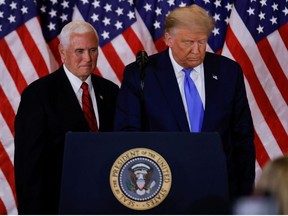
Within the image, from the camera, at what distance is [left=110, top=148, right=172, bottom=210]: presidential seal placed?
207 cm

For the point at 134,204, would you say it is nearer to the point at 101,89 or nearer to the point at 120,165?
the point at 120,165

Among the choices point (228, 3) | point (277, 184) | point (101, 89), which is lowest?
point (277, 184)

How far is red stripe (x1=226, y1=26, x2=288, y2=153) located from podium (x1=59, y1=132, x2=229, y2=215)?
1.94 meters

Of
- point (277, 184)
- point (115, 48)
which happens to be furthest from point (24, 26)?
point (277, 184)

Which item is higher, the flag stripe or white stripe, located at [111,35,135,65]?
white stripe, located at [111,35,135,65]

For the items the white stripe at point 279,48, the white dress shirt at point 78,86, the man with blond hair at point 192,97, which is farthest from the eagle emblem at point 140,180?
the white stripe at point 279,48

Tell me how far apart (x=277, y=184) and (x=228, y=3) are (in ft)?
9.38

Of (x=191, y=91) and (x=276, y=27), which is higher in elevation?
(x=276, y=27)

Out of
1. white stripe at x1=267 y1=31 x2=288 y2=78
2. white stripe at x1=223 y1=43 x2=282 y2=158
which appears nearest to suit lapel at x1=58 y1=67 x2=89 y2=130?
white stripe at x1=223 y1=43 x2=282 y2=158

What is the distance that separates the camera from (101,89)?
127 inches

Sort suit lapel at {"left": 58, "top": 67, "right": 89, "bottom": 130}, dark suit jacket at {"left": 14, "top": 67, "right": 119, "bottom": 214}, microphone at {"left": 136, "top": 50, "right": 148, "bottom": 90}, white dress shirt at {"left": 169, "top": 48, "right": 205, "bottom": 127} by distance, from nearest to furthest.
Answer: microphone at {"left": 136, "top": 50, "right": 148, "bottom": 90} < white dress shirt at {"left": 169, "top": 48, "right": 205, "bottom": 127} < dark suit jacket at {"left": 14, "top": 67, "right": 119, "bottom": 214} < suit lapel at {"left": 58, "top": 67, "right": 89, "bottom": 130}

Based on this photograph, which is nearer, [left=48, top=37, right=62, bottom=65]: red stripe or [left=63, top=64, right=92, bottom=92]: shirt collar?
[left=63, top=64, right=92, bottom=92]: shirt collar

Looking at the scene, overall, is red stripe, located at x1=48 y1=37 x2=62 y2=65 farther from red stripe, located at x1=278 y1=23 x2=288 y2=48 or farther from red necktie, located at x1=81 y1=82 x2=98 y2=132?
red stripe, located at x1=278 y1=23 x2=288 y2=48

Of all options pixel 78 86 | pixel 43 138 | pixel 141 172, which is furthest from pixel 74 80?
pixel 141 172
